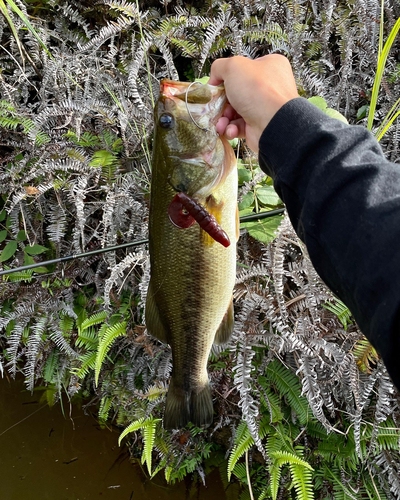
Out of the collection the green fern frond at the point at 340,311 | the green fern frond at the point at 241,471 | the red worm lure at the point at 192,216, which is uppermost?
the red worm lure at the point at 192,216

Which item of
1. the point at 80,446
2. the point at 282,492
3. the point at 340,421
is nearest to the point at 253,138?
the point at 340,421

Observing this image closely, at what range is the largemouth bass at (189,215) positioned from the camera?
1508 mm

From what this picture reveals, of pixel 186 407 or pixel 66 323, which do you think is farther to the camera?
pixel 66 323

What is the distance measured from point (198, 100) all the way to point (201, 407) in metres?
1.41

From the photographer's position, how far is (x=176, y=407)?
182 cm

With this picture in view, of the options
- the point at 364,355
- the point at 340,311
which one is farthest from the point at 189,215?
the point at 364,355

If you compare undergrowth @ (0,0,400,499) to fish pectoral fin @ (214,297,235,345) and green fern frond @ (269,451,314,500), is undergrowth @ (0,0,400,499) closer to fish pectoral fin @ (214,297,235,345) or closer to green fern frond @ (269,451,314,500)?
green fern frond @ (269,451,314,500)

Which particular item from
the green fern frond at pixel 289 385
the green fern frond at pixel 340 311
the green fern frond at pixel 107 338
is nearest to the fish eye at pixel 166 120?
the green fern frond at pixel 340 311

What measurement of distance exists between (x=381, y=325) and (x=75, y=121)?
270cm

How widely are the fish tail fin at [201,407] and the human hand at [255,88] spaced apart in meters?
1.20

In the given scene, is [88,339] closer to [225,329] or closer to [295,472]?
[225,329]

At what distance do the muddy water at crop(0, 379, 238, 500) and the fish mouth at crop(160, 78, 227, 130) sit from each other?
272 centimetres

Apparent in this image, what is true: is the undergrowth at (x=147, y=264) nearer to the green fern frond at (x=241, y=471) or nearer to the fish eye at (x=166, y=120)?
the green fern frond at (x=241, y=471)

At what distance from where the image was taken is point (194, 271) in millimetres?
1573
